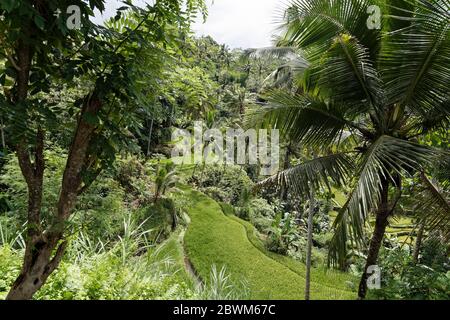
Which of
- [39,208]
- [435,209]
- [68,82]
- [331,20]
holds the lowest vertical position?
[435,209]

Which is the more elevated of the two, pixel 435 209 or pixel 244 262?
pixel 435 209

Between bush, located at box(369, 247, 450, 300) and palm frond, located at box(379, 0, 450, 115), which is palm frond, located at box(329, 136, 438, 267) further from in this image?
bush, located at box(369, 247, 450, 300)

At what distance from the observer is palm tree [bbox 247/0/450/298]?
2.64 meters

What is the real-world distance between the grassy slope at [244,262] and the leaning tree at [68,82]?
581cm

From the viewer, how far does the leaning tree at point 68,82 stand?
114 centimetres

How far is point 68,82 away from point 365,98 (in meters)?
2.96

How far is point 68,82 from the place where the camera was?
1305mm

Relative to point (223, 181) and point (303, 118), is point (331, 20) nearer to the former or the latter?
point (303, 118)

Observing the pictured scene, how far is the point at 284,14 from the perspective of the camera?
3.49 metres

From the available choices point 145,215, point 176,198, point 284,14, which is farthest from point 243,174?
point 284,14

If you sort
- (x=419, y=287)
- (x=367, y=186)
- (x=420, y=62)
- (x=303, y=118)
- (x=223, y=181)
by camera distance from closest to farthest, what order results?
(x=367, y=186) → (x=420, y=62) → (x=303, y=118) → (x=419, y=287) → (x=223, y=181)

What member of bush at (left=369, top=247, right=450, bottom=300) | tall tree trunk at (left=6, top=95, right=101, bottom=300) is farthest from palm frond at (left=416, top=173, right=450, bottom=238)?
tall tree trunk at (left=6, top=95, right=101, bottom=300)

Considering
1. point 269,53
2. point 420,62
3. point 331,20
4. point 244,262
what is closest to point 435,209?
point 420,62

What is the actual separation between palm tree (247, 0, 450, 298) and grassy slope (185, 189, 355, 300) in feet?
13.7
